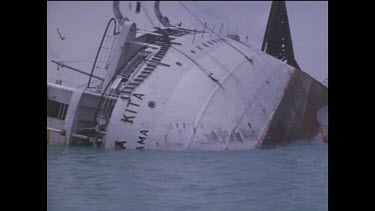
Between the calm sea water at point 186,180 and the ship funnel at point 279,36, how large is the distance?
17.9 ft

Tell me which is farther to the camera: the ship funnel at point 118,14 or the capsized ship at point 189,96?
the ship funnel at point 118,14

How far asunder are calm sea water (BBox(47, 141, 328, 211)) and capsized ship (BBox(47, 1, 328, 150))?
0.84 metres

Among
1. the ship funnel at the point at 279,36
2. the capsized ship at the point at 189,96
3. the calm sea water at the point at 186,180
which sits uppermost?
the ship funnel at the point at 279,36

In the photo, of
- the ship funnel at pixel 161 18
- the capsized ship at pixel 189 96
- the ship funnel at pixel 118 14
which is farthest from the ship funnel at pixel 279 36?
the ship funnel at pixel 118 14

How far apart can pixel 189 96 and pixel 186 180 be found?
521 centimetres

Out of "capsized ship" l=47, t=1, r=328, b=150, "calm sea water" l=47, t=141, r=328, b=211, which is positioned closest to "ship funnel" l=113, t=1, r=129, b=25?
"capsized ship" l=47, t=1, r=328, b=150

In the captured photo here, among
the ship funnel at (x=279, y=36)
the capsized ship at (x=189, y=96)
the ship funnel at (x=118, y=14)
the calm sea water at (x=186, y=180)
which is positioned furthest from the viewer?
the ship funnel at (x=279, y=36)

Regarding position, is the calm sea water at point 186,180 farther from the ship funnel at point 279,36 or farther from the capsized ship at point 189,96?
the ship funnel at point 279,36

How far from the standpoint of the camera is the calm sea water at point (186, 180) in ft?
30.2

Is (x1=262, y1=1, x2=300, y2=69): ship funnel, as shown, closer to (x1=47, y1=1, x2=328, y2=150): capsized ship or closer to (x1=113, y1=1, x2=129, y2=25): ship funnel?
(x1=47, y1=1, x2=328, y2=150): capsized ship
